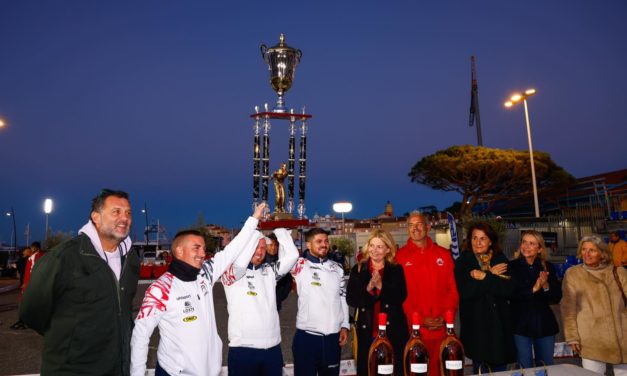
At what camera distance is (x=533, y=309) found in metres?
4.25

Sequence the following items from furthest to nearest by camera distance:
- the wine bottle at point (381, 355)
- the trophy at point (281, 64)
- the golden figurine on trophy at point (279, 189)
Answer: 1. the golden figurine on trophy at point (279, 189)
2. the trophy at point (281, 64)
3. the wine bottle at point (381, 355)

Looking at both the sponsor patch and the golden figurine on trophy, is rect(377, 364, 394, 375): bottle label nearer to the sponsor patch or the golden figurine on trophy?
the sponsor patch

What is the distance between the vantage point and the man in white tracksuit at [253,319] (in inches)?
147

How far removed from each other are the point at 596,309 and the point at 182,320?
3.80 meters

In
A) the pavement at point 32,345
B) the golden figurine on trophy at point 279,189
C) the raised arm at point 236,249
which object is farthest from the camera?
the golden figurine on trophy at point 279,189

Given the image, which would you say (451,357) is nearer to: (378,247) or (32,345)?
(378,247)

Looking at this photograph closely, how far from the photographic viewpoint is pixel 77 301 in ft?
9.33

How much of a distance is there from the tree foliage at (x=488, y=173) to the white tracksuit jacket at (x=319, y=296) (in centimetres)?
3095

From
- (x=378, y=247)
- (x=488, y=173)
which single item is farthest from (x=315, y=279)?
(x=488, y=173)

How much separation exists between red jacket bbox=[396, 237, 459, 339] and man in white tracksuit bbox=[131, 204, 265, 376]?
1960mm

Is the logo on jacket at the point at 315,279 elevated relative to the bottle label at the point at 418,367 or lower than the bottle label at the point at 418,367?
elevated

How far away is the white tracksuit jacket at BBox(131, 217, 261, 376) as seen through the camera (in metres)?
3.05

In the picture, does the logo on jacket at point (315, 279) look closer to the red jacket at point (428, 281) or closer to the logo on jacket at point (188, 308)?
the red jacket at point (428, 281)

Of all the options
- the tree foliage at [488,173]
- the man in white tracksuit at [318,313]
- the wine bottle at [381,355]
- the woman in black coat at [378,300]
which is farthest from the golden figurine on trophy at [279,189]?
the tree foliage at [488,173]
